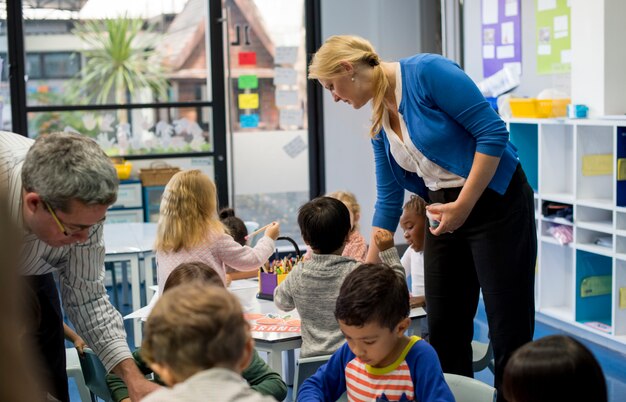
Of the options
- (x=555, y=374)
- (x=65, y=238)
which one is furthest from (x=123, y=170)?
(x=555, y=374)

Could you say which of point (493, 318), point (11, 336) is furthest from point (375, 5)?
point (11, 336)

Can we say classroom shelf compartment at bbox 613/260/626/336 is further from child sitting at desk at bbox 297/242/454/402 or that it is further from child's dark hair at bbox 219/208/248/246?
child sitting at desk at bbox 297/242/454/402

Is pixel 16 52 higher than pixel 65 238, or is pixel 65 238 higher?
pixel 16 52

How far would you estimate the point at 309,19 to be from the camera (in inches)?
287

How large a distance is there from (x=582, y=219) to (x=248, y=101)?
3143 mm

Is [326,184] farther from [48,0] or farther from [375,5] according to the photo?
[48,0]

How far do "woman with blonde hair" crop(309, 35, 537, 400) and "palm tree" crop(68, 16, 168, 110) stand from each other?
4.47m

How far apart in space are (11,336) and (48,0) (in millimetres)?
6472

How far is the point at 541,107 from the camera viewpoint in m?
5.41

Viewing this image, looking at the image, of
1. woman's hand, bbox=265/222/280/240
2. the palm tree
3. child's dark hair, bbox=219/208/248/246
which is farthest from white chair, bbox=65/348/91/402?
the palm tree

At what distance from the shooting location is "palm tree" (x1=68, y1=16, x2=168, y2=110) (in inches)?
269

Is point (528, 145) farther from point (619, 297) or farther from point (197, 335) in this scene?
point (197, 335)

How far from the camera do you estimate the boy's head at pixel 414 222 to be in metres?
3.86

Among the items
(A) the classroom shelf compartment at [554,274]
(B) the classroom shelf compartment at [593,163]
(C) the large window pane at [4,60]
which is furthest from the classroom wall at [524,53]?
(C) the large window pane at [4,60]
